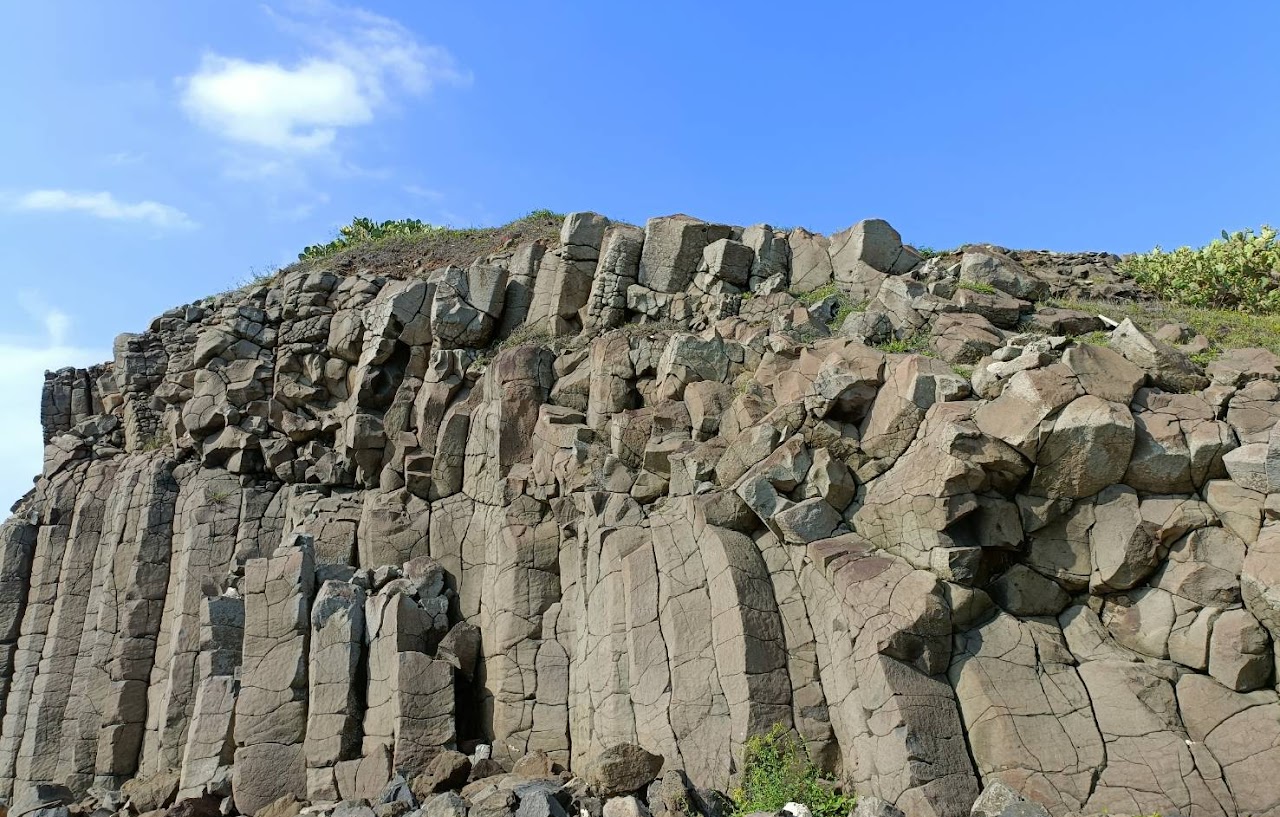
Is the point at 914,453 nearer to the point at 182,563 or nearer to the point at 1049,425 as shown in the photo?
the point at 1049,425

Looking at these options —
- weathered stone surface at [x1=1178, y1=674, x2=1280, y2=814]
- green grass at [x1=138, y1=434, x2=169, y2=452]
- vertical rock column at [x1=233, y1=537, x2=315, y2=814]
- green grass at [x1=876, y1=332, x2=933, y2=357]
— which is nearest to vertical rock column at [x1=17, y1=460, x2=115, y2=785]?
green grass at [x1=138, y1=434, x2=169, y2=452]

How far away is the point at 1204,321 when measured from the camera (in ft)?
78.0

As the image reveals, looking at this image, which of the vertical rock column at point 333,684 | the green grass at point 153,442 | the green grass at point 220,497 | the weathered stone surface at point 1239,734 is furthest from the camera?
the green grass at point 153,442

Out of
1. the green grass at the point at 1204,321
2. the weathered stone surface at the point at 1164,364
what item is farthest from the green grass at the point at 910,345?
the weathered stone surface at the point at 1164,364

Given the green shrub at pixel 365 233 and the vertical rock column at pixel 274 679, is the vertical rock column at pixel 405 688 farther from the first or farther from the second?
the green shrub at pixel 365 233

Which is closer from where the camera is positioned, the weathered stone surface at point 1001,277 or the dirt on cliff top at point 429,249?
the weathered stone surface at point 1001,277

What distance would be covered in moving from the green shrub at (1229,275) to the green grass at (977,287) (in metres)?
6.49

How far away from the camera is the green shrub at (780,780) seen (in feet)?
52.5

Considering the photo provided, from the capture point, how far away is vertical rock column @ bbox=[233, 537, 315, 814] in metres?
21.7

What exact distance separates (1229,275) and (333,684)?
74.8 ft

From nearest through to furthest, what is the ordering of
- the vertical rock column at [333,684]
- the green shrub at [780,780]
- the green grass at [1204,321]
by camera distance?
the green shrub at [780,780], the green grass at [1204,321], the vertical rock column at [333,684]

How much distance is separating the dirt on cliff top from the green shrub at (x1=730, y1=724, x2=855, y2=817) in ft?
64.9

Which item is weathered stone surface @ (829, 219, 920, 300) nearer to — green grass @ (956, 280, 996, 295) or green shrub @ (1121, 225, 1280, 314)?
green grass @ (956, 280, 996, 295)

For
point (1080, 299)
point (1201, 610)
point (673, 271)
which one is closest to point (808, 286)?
point (673, 271)
